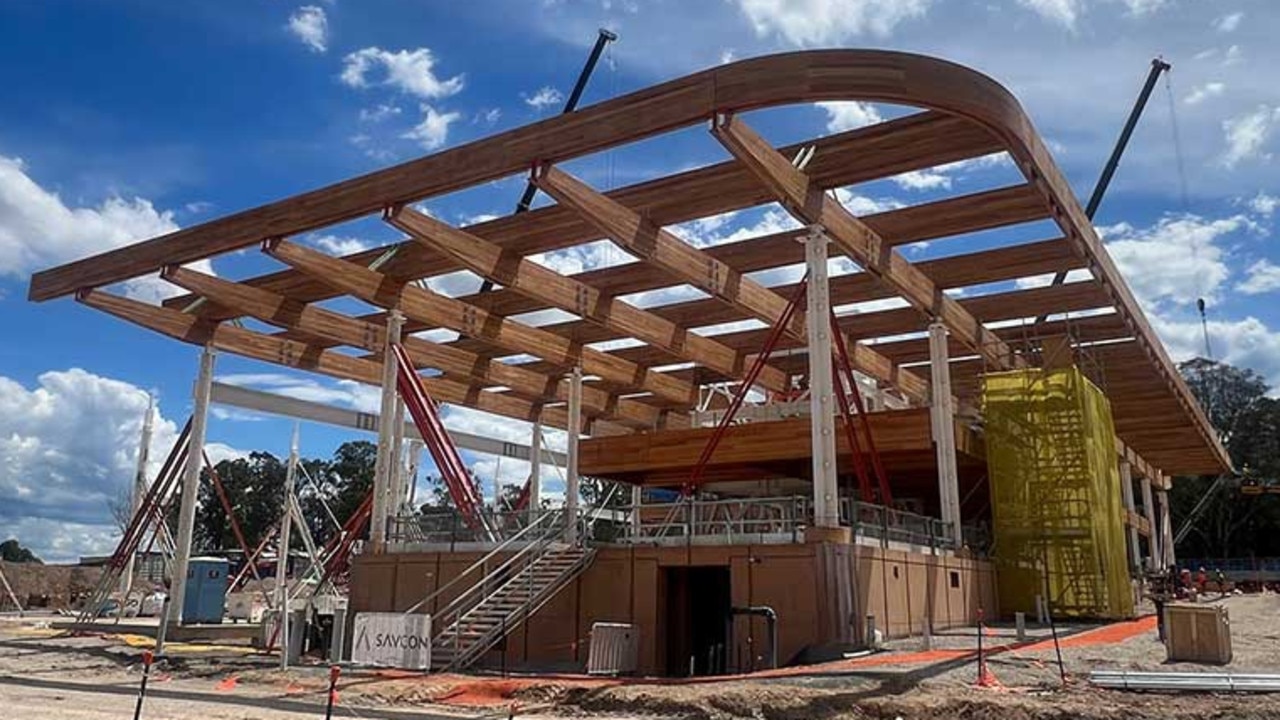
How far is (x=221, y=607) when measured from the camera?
125ft

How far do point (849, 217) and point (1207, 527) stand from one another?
77.2m

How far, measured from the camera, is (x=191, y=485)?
30781mm

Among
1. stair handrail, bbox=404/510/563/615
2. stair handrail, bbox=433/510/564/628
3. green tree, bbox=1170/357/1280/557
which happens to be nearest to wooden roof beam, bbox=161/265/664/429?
stair handrail, bbox=404/510/563/615

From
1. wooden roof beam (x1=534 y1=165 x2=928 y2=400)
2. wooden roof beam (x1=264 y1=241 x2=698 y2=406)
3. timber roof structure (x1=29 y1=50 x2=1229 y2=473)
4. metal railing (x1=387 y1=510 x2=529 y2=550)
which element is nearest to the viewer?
timber roof structure (x1=29 y1=50 x2=1229 y2=473)

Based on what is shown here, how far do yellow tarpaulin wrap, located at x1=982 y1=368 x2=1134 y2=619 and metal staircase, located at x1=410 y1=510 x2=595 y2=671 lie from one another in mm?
14343

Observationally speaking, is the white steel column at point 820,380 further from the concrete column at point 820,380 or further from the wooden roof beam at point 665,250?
the wooden roof beam at point 665,250

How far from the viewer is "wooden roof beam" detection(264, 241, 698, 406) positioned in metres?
25.6

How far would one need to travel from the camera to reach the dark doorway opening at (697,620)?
74.2 feet

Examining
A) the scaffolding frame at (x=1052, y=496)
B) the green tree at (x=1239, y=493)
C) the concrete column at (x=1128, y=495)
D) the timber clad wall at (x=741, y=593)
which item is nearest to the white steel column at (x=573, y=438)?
the timber clad wall at (x=741, y=593)

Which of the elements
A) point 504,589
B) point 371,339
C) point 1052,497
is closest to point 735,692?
point 504,589

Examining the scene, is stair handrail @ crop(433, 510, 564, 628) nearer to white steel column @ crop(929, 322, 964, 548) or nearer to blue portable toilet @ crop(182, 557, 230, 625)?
white steel column @ crop(929, 322, 964, 548)

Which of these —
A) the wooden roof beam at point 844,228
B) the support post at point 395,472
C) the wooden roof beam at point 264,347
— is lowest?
the support post at point 395,472

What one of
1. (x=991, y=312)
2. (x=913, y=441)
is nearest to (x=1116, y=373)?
(x=991, y=312)

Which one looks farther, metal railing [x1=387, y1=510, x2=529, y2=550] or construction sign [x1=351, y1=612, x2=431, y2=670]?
metal railing [x1=387, y1=510, x2=529, y2=550]
